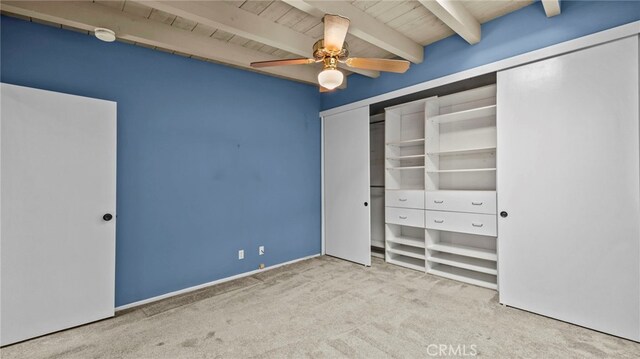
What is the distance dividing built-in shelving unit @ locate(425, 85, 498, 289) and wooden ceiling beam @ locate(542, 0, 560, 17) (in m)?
0.77

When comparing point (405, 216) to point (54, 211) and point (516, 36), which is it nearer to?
point (516, 36)

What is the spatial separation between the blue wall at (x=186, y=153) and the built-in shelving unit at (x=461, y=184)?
183 centimetres

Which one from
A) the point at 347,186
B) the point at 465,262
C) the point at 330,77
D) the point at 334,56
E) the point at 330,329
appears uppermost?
the point at 334,56

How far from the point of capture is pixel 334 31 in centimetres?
182

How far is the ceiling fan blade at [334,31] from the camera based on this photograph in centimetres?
173

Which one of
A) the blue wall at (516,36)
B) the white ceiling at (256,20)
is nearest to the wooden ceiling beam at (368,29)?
the white ceiling at (256,20)

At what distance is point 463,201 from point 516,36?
1.72m

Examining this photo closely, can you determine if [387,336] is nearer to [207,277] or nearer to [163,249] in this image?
[207,277]

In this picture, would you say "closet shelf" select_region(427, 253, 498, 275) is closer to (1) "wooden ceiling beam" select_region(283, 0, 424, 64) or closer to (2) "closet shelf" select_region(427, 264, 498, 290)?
(2) "closet shelf" select_region(427, 264, 498, 290)

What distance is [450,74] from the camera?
3.16 metres

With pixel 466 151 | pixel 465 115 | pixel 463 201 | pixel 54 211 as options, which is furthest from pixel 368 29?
→ pixel 54 211

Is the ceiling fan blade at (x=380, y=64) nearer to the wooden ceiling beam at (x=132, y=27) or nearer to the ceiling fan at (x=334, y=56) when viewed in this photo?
the ceiling fan at (x=334, y=56)

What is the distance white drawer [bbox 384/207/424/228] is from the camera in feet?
11.9

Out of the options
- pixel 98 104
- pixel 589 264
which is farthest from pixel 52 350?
pixel 589 264
